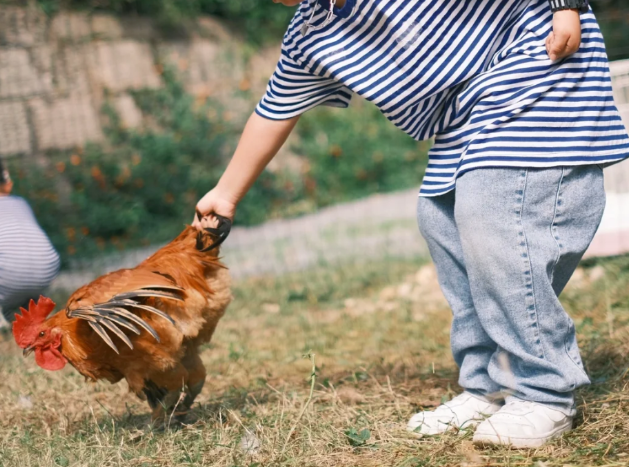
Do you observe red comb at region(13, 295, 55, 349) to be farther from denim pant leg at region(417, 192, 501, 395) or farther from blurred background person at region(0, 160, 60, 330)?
denim pant leg at region(417, 192, 501, 395)

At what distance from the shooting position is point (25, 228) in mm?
3594

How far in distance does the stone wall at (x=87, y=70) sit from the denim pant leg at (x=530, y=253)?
579 cm

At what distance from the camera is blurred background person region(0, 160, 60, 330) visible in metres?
3.48

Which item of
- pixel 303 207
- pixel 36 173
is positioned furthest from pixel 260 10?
pixel 36 173

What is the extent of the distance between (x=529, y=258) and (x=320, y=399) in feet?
3.61

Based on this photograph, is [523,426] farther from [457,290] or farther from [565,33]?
[565,33]

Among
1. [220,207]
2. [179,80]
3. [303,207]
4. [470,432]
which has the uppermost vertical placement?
[220,207]

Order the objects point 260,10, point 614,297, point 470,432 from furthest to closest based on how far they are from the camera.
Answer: point 260,10, point 614,297, point 470,432

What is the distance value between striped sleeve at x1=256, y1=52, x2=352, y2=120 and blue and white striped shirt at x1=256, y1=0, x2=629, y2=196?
0.06m

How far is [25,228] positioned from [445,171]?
84.5 inches

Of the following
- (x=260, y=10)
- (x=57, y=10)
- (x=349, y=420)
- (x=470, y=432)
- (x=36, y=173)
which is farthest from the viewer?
(x=260, y=10)

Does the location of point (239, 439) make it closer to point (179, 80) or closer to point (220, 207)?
point (220, 207)

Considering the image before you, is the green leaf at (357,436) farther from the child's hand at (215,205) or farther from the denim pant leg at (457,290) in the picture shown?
the child's hand at (215,205)

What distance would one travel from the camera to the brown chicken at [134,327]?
247 cm
